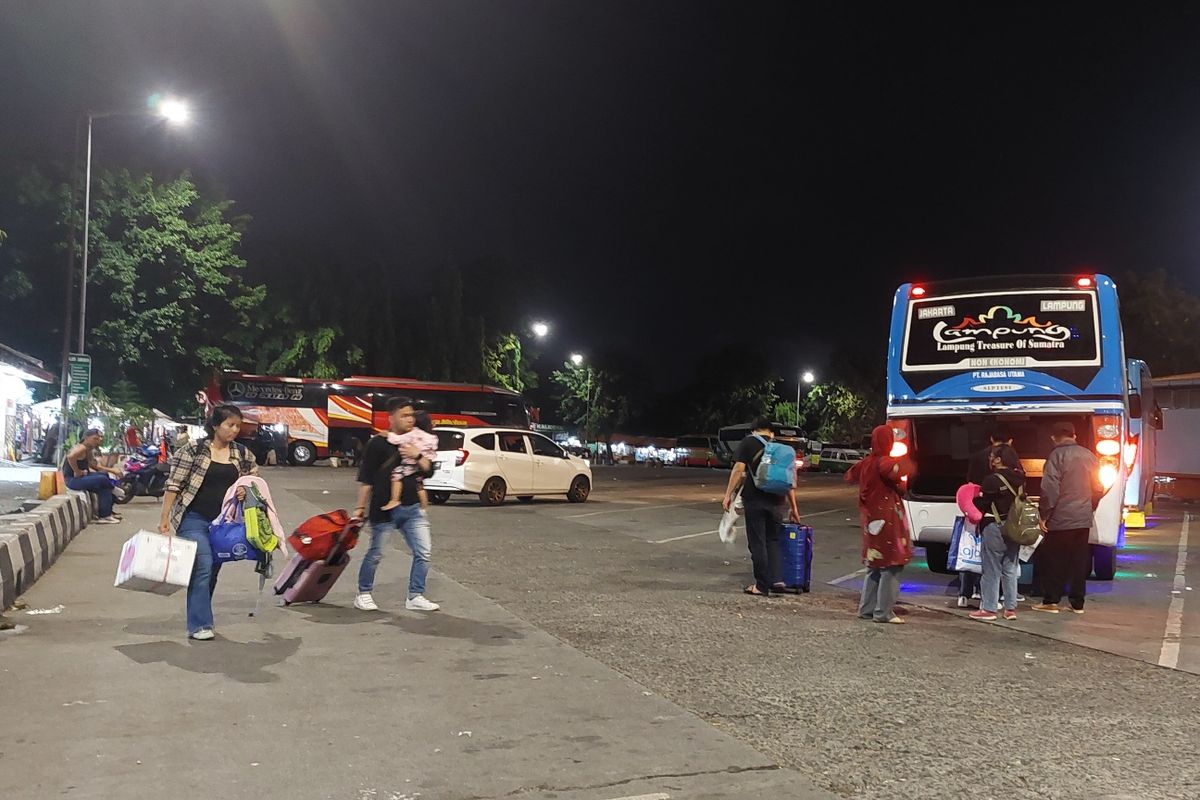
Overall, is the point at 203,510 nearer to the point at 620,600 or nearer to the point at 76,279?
the point at 620,600

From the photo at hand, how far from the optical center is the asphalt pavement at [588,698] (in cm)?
487

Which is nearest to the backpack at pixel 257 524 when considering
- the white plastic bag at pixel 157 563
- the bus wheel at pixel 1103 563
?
the white plastic bag at pixel 157 563

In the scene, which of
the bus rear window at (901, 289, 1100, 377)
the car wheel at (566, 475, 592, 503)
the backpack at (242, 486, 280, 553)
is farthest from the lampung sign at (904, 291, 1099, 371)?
the car wheel at (566, 475, 592, 503)

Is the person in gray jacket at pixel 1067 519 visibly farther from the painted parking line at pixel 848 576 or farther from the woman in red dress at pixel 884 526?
the painted parking line at pixel 848 576

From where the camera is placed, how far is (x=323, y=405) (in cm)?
4656

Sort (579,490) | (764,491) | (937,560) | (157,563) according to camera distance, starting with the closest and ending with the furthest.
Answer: (157,563)
(764,491)
(937,560)
(579,490)

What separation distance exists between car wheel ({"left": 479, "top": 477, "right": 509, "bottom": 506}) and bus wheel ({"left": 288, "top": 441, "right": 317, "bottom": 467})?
25819mm

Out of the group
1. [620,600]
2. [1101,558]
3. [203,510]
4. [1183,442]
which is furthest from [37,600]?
[1183,442]

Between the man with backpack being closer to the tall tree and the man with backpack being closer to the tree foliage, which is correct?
the tall tree

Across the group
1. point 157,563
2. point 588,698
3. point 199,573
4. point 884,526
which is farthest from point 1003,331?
point 157,563

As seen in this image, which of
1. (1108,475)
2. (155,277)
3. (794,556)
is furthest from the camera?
(155,277)

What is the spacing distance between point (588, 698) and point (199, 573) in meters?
3.08

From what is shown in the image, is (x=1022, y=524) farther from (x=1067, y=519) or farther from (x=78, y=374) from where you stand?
(x=78, y=374)

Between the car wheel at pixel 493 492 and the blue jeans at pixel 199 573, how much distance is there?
14.5 metres
